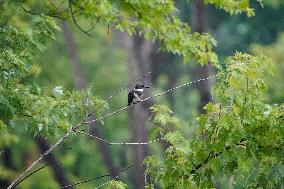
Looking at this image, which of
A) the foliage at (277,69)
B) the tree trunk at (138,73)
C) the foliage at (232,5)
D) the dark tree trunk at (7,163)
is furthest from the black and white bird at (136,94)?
the dark tree trunk at (7,163)

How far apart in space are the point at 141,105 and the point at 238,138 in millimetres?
14090

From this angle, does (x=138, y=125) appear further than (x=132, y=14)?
Yes

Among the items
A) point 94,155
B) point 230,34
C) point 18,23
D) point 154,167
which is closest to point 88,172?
point 94,155

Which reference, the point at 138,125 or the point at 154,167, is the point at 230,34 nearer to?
the point at 138,125

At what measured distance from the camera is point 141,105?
18.6 m

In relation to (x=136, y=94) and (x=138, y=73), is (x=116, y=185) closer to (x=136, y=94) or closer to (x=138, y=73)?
(x=136, y=94)

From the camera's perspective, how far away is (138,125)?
19.1 m

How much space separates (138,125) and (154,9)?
9.86 m

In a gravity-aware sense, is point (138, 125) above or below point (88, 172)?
above

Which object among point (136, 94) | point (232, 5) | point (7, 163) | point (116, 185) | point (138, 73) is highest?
point (136, 94)

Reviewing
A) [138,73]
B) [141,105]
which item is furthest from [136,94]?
[138,73]

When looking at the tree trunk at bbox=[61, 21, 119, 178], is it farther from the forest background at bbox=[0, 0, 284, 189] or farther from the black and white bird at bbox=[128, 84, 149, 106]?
the black and white bird at bbox=[128, 84, 149, 106]

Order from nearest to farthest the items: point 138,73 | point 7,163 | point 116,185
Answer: point 116,185, point 138,73, point 7,163

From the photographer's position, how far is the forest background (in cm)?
454
